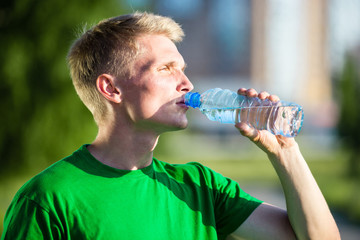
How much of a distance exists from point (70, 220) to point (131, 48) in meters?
0.83

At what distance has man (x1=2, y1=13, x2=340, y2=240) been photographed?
2074 mm

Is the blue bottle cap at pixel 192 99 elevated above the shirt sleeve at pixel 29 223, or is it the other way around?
the blue bottle cap at pixel 192 99

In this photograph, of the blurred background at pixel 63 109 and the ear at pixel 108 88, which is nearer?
the ear at pixel 108 88

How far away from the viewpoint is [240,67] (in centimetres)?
5100

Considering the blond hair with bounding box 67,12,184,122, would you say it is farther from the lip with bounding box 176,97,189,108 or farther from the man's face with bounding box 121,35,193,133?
the lip with bounding box 176,97,189,108

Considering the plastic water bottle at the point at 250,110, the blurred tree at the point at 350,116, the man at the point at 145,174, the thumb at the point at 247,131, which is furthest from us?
the blurred tree at the point at 350,116

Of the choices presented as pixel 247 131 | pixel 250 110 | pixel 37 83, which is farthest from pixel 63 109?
pixel 247 131

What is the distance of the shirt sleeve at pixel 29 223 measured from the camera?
6.30ft

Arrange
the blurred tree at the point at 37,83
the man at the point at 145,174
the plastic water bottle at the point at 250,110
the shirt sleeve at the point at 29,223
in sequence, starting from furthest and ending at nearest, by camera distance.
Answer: the blurred tree at the point at 37,83
the plastic water bottle at the point at 250,110
the man at the point at 145,174
the shirt sleeve at the point at 29,223

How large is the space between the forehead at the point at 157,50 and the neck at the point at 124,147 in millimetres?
335

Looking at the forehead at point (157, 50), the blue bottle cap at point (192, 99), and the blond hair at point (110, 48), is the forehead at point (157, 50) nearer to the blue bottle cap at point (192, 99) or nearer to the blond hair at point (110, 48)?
the blond hair at point (110, 48)

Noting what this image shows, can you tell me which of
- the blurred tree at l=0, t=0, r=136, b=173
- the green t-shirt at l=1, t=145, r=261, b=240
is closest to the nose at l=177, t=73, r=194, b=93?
the green t-shirt at l=1, t=145, r=261, b=240

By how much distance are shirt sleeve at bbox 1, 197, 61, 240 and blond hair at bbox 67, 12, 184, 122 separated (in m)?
0.63

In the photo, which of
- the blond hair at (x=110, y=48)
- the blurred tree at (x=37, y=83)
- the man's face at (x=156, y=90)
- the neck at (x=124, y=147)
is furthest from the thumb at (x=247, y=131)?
the blurred tree at (x=37, y=83)
